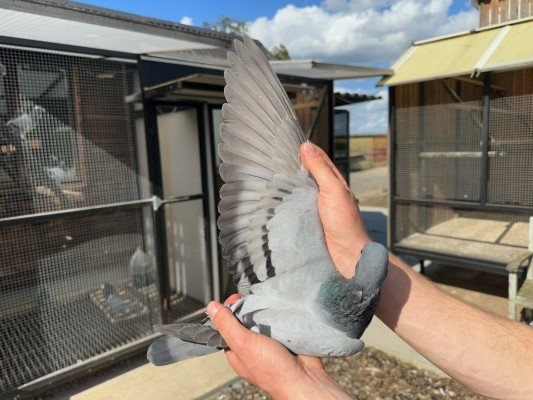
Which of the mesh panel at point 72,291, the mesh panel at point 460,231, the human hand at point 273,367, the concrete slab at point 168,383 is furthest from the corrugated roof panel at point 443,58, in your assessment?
the human hand at point 273,367

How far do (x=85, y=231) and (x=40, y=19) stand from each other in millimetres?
1692

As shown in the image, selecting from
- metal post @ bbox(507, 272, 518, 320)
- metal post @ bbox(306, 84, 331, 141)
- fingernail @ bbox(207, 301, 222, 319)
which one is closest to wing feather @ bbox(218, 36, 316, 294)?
fingernail @ bbox(207, 301, 222, 319)

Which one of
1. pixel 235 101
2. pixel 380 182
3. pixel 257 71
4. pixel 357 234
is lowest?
pixel 380 182

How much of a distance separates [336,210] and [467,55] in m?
4.13

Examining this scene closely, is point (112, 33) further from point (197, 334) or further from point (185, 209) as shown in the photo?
point (197, 334)

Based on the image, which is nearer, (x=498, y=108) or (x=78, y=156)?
(x=78, y=156)

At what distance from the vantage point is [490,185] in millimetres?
4793

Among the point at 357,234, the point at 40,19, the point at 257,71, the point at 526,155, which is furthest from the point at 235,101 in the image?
the point at 526,155

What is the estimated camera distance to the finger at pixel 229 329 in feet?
4.96

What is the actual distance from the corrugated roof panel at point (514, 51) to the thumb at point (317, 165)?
3667 millimetres

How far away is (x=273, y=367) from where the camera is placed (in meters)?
1.46

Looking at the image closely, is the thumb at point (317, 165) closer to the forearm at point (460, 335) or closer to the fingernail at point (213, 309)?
the forearm at point (460, 335)

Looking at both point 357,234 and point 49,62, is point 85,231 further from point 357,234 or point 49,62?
point 357,234

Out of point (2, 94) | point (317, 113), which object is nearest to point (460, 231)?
point (317, 113)
